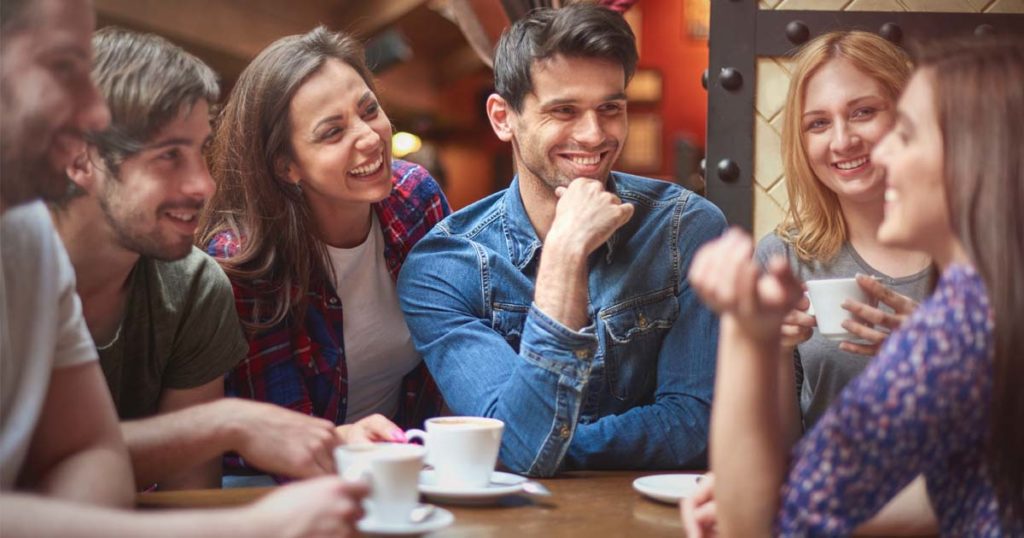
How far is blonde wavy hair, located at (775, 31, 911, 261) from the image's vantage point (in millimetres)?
2354

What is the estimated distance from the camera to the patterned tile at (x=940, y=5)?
2561 millimetres

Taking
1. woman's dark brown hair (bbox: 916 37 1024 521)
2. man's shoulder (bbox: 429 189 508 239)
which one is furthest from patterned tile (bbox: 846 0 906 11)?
woman's dark brown hair (bbox: 916 37 1024 521)

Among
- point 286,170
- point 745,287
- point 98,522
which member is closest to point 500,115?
point 286,170

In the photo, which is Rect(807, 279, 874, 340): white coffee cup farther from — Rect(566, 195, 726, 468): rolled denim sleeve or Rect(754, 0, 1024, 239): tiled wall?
Rect(754, 0, 1024, 239): tiled wall

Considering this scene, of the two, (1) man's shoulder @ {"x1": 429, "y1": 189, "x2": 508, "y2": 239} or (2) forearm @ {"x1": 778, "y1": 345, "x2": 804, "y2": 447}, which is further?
(1) man's shoulder @ {"x1": 429, "y1": 189, "x2": 508, "y2": 239}

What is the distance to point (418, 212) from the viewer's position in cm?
264

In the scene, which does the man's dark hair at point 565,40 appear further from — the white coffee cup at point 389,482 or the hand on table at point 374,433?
the white coffee cup at point 389,482

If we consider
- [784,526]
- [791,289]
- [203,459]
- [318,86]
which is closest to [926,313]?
[791,289]

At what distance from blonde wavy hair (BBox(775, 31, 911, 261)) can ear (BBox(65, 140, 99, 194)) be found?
147 cm

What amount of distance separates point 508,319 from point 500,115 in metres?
0.55

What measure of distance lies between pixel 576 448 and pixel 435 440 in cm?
51

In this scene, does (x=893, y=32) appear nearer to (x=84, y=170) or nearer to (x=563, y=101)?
(x=563, y=101)

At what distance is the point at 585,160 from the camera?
228 cm

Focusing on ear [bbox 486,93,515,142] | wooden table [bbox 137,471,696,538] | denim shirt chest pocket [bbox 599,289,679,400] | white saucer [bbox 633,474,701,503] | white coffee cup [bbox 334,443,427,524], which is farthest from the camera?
ear [bbox 486,93,515,142]
